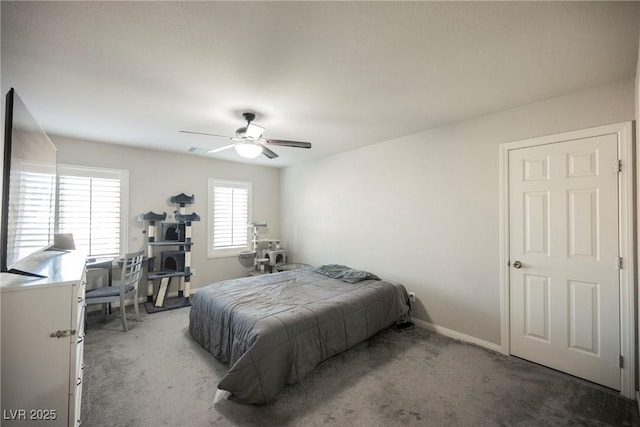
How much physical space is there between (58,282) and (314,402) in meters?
1.83

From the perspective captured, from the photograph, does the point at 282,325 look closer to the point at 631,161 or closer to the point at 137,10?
the point at 137,10

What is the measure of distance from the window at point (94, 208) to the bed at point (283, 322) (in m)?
2.04

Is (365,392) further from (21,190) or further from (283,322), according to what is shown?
(21,190)

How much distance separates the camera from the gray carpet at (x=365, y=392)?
186cm

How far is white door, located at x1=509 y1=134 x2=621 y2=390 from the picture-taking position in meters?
2.18

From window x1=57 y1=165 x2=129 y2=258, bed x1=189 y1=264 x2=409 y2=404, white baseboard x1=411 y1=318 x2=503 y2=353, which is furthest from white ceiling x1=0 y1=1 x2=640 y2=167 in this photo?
white baseboard x1=411 y1=318 x2=503 y2=353

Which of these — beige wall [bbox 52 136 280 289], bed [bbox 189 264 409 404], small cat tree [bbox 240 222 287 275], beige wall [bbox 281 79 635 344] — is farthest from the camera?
small cat tree [bbox 240 222 287 275]

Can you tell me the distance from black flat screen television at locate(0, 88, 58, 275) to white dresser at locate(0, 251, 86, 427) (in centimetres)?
23

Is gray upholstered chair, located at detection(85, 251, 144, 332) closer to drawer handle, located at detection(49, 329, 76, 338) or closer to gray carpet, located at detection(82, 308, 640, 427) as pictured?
gray carpet, located at detection(82, 308, 640, 427)

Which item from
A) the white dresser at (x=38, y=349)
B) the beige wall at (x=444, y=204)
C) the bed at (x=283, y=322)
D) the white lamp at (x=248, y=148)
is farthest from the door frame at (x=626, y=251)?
the white dresser at (x=38, y=349)

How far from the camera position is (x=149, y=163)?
4.31 meters

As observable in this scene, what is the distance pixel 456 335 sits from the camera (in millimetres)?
3088

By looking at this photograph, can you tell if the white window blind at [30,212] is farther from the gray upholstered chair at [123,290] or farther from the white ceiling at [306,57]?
the gray upholstered chair at [123,290]

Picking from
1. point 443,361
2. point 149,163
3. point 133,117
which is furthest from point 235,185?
point 443,361
